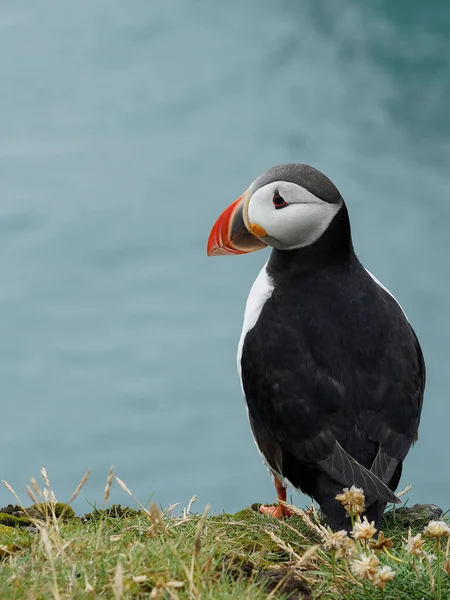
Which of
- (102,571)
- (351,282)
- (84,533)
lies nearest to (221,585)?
(102,571)

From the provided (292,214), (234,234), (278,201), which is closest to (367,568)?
(292,214)

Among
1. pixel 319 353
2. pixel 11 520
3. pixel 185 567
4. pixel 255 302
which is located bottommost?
pixel 185 567

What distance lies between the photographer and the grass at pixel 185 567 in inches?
117

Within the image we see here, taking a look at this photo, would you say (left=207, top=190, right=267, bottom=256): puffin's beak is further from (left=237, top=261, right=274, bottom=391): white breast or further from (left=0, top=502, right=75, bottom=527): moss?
(left=0, top=502, right=75, bottom=527): moss

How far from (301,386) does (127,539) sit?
1.96 m

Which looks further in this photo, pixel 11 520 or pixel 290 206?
pixel 290 206

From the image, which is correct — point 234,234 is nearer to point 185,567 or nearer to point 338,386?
point 338,386

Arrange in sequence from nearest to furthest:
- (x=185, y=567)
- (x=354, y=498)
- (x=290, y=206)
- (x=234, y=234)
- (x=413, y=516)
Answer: (x=185, y=567) < (x=354, y=498) < (x=413, y=516) < (x=290, y=206) < (x=234, y=234)

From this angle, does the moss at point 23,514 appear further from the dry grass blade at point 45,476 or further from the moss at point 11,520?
the dry grass blade at point 45,476

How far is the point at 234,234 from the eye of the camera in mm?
6320

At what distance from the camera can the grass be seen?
9.78ft

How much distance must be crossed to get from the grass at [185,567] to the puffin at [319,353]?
668 mm

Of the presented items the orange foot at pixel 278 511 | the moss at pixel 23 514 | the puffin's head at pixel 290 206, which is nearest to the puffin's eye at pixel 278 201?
the puffin's head at pixel 290 206

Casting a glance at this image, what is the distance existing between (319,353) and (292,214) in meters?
1.06
